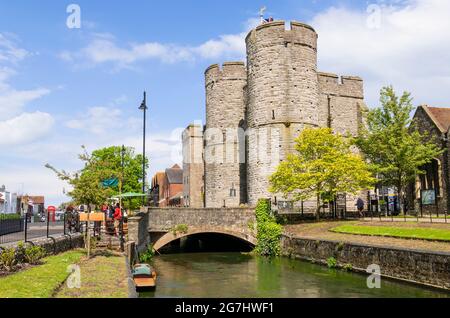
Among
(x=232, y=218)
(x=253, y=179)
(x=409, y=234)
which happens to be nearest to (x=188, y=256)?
(x=232, y=218)

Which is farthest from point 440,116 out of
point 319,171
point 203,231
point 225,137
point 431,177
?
point 203,231

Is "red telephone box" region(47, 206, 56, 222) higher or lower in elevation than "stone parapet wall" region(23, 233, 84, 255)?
higher

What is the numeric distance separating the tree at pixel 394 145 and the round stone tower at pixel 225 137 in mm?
12275

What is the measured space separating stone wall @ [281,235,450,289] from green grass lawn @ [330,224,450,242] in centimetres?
191

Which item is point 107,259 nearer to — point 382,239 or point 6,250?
point 6,250

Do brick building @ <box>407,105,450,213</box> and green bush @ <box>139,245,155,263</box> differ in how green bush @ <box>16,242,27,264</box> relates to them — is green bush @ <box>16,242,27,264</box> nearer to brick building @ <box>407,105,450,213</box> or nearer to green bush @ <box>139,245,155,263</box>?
green bush @ <box>139,245,155,263</box>

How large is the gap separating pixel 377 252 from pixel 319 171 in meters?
11.8

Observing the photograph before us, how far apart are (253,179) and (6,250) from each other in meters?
24.0

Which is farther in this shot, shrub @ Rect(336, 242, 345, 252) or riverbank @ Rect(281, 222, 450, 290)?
shrub @ Rect(336, 242, 345, 252)

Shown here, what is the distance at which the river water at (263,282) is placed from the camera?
16062 millimetres

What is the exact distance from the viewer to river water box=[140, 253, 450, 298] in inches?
632

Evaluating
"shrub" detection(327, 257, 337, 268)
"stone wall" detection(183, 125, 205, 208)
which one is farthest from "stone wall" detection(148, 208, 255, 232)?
"stone wall" detection(183, 125, 205, 208)

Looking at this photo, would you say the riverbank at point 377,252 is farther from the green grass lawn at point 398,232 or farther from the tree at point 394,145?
the tree at point 394,145

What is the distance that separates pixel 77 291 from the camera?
1012cm
